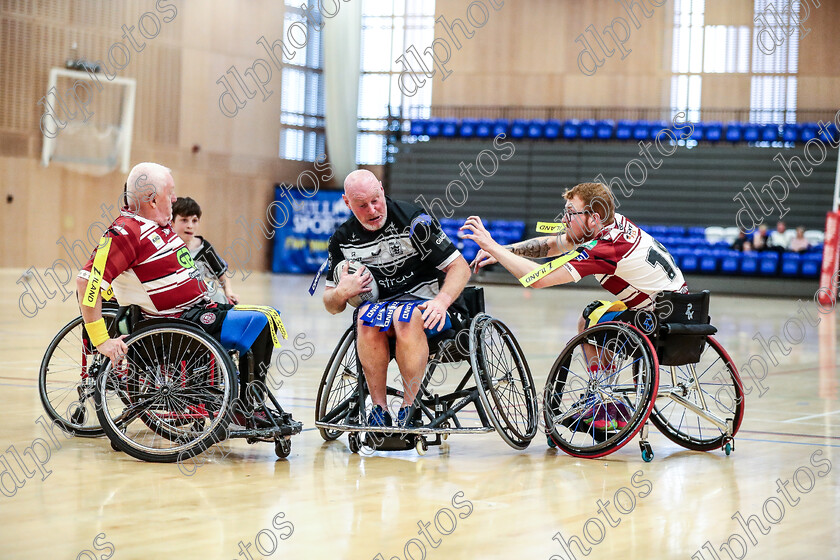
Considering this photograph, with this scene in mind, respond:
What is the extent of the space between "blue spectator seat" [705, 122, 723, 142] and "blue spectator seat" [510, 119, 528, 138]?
4386 mm

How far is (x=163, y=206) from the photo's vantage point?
13.5 feet

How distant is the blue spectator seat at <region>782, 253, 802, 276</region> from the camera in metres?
22.1

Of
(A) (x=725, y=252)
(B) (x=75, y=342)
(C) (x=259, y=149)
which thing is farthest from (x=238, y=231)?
(B) (x=75, y=342)

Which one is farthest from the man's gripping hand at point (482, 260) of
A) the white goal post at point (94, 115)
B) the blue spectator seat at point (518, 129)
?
the blue spectator seat at point (518, 129)

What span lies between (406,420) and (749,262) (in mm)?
19722

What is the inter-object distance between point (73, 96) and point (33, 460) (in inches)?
789

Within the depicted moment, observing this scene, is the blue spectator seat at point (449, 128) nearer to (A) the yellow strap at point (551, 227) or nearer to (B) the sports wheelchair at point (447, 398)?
(A) the yellow strap at point (551, 227)

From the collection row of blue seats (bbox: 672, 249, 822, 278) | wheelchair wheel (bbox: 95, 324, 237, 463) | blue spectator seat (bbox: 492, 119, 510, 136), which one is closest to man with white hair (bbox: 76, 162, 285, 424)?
wheelchair wheel (bbox: 95, 324, 237, 463)

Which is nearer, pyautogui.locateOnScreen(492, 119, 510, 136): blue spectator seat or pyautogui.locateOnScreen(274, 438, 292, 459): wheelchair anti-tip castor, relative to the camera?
pyautogui.locateOnScreen(274, 438, 292, 459): wheelchair anti-tip castor

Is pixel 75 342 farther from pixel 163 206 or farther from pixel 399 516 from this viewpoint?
pixel 399 516

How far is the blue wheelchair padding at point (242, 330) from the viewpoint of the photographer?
13.3 ft

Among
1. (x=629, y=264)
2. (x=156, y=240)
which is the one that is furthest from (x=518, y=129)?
(x=156, y=240)

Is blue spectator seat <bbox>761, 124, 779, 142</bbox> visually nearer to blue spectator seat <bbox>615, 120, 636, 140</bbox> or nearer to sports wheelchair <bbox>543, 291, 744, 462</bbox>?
blue spectator seat <bbox>615, 120, 636, 140</bbox>

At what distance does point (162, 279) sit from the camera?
407 cm
